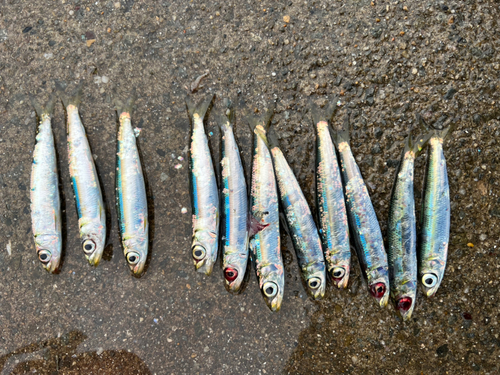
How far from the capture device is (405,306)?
11.5ft

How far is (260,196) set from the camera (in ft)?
11.9

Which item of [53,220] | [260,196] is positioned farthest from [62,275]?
[260,196]

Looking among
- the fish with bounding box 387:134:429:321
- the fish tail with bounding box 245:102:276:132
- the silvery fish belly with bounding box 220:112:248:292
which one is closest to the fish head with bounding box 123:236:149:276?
the silvery fish belly with bounding box 220:112:248:292

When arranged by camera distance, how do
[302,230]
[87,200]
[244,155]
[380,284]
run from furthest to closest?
1. [244,155]
2. [87,200]
3. [302,230]
4. [380,284]

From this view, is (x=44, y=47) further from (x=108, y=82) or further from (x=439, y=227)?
(x=439, y=227)

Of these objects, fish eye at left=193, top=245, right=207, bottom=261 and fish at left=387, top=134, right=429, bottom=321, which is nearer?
fish at left=387, top=134, right=429, bottom=321

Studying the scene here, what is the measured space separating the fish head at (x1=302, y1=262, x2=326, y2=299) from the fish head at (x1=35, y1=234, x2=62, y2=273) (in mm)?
2876

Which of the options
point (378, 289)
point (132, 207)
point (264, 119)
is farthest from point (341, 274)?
point (132, 207)

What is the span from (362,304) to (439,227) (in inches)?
48.0

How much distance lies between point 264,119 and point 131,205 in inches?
73.7

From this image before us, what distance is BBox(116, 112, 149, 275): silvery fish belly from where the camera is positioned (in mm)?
3641

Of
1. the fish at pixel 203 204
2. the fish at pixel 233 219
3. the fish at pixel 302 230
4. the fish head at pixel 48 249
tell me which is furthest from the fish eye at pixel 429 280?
the fish head at pixel 48 249

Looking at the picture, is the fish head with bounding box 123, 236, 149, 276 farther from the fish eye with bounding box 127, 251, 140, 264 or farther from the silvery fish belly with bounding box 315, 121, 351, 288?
the silvery fish belly with bounding box 315, 121, 351, 288

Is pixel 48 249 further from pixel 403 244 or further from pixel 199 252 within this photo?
pixel 403 244
